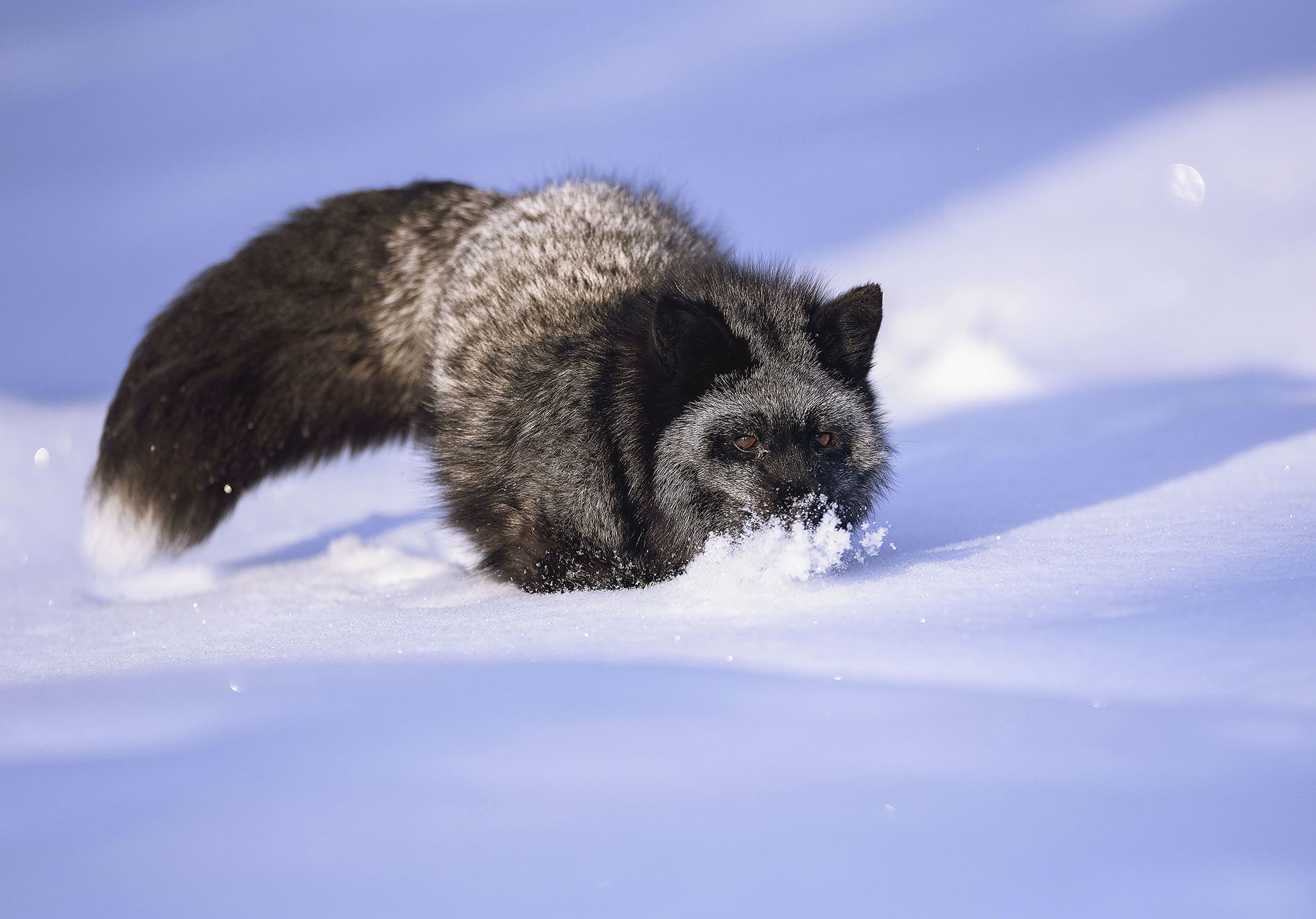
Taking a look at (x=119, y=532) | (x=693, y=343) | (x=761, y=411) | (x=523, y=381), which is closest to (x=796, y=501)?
(x=761, y=411)

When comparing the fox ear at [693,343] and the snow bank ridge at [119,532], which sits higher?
the fox ear at [693,343]

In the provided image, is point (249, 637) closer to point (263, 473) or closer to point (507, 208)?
point (263, 473)

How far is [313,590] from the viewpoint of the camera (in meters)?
6.91

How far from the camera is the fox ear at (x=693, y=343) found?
5070mm

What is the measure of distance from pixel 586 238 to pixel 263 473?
2.76 m

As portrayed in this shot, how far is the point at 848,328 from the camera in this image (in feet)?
18.0

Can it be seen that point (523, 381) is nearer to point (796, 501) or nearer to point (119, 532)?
point (796, 501)

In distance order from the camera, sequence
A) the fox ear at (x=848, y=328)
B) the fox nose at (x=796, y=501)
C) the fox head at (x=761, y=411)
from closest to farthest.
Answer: the fox nose at (x=796, y=501) → the fox head at (x=761, y=411) → the fox ear at (x=848, y=328)

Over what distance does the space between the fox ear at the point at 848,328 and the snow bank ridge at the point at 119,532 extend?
4672 millimetres

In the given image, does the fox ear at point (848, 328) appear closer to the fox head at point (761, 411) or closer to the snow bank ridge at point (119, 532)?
the fox head at point (761, 411)

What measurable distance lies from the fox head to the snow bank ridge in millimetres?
3931

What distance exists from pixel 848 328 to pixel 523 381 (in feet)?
5.85

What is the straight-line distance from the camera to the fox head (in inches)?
200

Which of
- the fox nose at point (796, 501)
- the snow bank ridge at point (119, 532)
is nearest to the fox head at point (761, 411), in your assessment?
the fox nose at point (796, 501)
